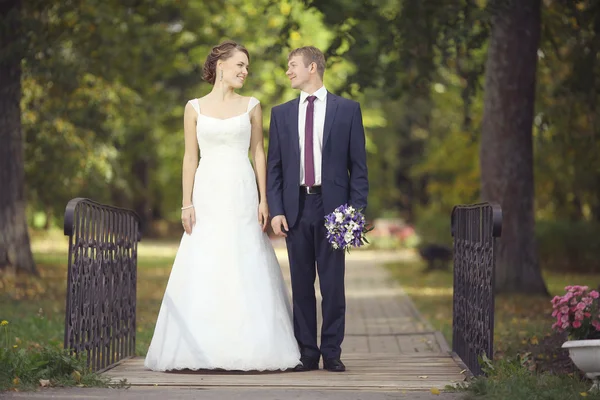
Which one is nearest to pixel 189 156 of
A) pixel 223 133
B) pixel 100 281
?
pixel 223 133

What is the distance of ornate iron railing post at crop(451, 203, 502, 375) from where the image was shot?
299 inches

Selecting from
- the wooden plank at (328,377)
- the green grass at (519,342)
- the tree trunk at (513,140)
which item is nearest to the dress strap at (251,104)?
the wooden plank at (328,377)

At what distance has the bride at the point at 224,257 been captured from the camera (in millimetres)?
8156

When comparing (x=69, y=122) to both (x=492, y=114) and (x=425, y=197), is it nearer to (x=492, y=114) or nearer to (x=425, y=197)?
(x=492, y=114)

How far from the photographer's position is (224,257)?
Answer: 840 centimetres

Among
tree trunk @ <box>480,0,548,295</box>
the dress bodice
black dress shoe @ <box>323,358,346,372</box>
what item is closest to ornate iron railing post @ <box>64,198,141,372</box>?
the dress bodice

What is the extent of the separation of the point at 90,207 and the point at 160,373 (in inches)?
A: 49.6

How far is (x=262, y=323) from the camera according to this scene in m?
8.21

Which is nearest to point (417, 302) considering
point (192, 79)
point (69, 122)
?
point (69, 122)

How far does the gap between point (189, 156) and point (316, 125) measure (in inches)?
40.0

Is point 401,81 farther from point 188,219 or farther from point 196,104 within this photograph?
point 188,219

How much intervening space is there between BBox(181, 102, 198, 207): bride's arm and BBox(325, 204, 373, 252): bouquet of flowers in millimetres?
1173

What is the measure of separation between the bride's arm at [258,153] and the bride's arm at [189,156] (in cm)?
43

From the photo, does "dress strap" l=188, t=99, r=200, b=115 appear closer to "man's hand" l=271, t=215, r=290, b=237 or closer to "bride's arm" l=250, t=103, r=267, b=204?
"bride's arm" l=250, t=103, r=267, b=204
